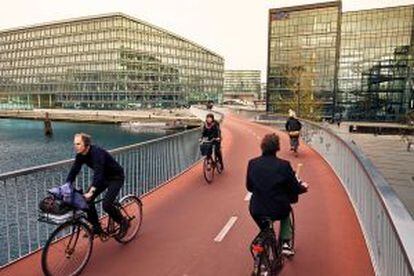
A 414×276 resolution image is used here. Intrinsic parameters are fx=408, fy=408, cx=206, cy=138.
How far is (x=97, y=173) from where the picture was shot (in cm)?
585

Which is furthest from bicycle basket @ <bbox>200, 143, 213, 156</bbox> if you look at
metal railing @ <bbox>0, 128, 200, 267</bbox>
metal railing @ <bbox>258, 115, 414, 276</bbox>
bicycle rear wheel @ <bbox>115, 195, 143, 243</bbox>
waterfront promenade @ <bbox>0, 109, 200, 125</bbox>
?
waterfront promenade @ <bbox>0, 109, 200, 125</bbox>

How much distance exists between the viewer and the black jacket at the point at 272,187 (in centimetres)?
495

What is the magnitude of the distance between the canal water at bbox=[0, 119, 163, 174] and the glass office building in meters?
28.9

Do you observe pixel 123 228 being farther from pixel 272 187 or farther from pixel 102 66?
pixel 102 66

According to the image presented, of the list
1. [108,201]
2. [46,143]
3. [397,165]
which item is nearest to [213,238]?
[108,201]

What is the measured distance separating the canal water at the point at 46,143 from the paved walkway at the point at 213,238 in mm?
35904

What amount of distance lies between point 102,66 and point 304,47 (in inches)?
2149

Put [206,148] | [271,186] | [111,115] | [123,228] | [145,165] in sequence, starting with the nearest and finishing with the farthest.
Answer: [271,186] → [123,228] → [145,165] → [206,148] → [111,115]

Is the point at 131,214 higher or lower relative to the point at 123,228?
higher

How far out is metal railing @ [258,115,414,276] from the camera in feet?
12.2

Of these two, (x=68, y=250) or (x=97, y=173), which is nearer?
(x=68, y=250)

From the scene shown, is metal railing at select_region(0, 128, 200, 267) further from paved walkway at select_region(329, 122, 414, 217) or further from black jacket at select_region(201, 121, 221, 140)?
paved walkway at select_region(329, 122, 414, 217)

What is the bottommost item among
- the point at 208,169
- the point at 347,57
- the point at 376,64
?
the point at 208,169

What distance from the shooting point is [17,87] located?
424 ft
